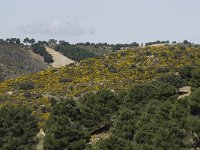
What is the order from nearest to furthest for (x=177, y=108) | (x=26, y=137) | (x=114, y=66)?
1. (x=177, y=108)
2. (x=26, y=137)
3. (x=114, y=66)

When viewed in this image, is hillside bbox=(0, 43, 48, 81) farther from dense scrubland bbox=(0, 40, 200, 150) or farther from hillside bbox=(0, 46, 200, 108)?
dense scrubland bbox=(0, 40, 200, 150)

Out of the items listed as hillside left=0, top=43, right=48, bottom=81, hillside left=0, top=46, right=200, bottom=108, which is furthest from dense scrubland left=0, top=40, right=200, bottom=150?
hillside left=0, top=43, right=48, bottom=81

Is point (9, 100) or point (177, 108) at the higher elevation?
point (177, 108)

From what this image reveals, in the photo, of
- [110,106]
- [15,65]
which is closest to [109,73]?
[110,106]

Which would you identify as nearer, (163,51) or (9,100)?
(9,100)

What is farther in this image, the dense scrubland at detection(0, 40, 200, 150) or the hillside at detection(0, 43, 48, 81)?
the hillside at detection(0, 43, 48, 81)

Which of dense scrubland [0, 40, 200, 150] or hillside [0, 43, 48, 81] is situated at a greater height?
dense scrubland [0, 40, 200, 150]

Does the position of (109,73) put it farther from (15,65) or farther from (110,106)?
(15,65)

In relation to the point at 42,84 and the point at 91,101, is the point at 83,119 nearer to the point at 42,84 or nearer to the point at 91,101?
the point at 91,101

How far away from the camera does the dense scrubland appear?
45.9 m

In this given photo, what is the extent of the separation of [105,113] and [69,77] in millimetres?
44839

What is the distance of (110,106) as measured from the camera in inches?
2499

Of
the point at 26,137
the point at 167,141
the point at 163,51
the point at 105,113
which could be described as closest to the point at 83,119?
the point at 105,113

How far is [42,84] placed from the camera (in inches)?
4043
